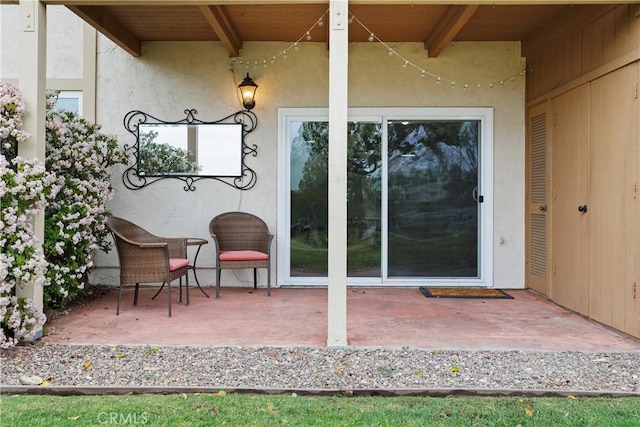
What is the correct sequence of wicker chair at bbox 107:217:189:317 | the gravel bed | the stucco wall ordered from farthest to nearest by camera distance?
the stucco wall, wicker chair at bbox 107:217:189:317, the gravel bed

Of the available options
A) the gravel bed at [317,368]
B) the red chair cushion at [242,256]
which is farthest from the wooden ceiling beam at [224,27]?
the gravel bed at [317,368]

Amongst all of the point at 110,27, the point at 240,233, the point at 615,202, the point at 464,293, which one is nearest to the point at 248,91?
the point at 110,27

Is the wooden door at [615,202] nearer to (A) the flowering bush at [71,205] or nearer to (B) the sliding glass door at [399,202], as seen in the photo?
(B) the sliding glass door at [399,202]

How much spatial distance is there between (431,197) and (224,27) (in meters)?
A: 2.89

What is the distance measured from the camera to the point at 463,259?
17.5 ft

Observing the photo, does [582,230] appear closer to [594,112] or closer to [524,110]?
[594,112]

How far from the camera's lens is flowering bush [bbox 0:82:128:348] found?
118 inches

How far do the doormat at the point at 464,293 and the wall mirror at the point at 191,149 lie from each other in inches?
91.8

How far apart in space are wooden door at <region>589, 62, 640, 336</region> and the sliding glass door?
4.96ft

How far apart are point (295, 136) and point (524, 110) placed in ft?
8.66

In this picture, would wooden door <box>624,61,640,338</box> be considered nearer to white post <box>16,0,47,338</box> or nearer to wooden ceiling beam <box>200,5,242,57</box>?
wooden ceiling beam <box>200,5,242,57</box>

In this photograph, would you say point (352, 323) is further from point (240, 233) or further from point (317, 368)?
point (240, 233)

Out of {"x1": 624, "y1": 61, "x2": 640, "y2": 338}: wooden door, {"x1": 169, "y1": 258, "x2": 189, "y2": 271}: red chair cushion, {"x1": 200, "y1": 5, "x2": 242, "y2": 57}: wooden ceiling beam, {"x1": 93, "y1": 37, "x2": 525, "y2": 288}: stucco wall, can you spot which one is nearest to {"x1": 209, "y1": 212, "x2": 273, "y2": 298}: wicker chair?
{"x1": 93, "y1": 37, "x2": 525, "y2": 288}: stucco wall

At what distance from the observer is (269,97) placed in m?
5.29
